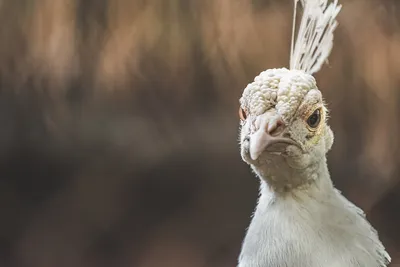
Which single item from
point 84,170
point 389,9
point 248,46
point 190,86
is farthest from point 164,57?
point 389,9

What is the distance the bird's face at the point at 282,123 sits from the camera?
3.02ft

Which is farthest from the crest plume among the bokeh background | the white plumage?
the bokeh background

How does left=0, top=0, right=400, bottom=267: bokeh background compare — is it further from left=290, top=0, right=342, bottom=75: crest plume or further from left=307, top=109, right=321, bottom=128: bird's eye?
left=307, top=109, right=321, bottom=128: bird's eye

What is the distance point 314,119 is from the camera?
982 mm

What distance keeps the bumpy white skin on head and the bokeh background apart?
761 millimetres

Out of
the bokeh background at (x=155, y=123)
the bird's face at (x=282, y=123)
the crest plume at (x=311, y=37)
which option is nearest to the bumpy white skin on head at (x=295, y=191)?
the bird's face at (x=282, y=123)

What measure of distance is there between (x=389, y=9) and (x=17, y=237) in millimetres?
1280

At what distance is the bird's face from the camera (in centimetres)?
92

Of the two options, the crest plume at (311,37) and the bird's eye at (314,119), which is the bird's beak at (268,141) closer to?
the bird's eye at (314,119)

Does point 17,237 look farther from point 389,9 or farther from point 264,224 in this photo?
point 389,9

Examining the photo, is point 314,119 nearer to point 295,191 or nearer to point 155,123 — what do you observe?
point 295,191

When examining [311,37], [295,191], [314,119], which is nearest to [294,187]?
[295,191]

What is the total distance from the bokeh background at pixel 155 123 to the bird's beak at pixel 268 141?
2.74 ft

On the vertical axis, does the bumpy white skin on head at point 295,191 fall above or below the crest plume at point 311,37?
below
